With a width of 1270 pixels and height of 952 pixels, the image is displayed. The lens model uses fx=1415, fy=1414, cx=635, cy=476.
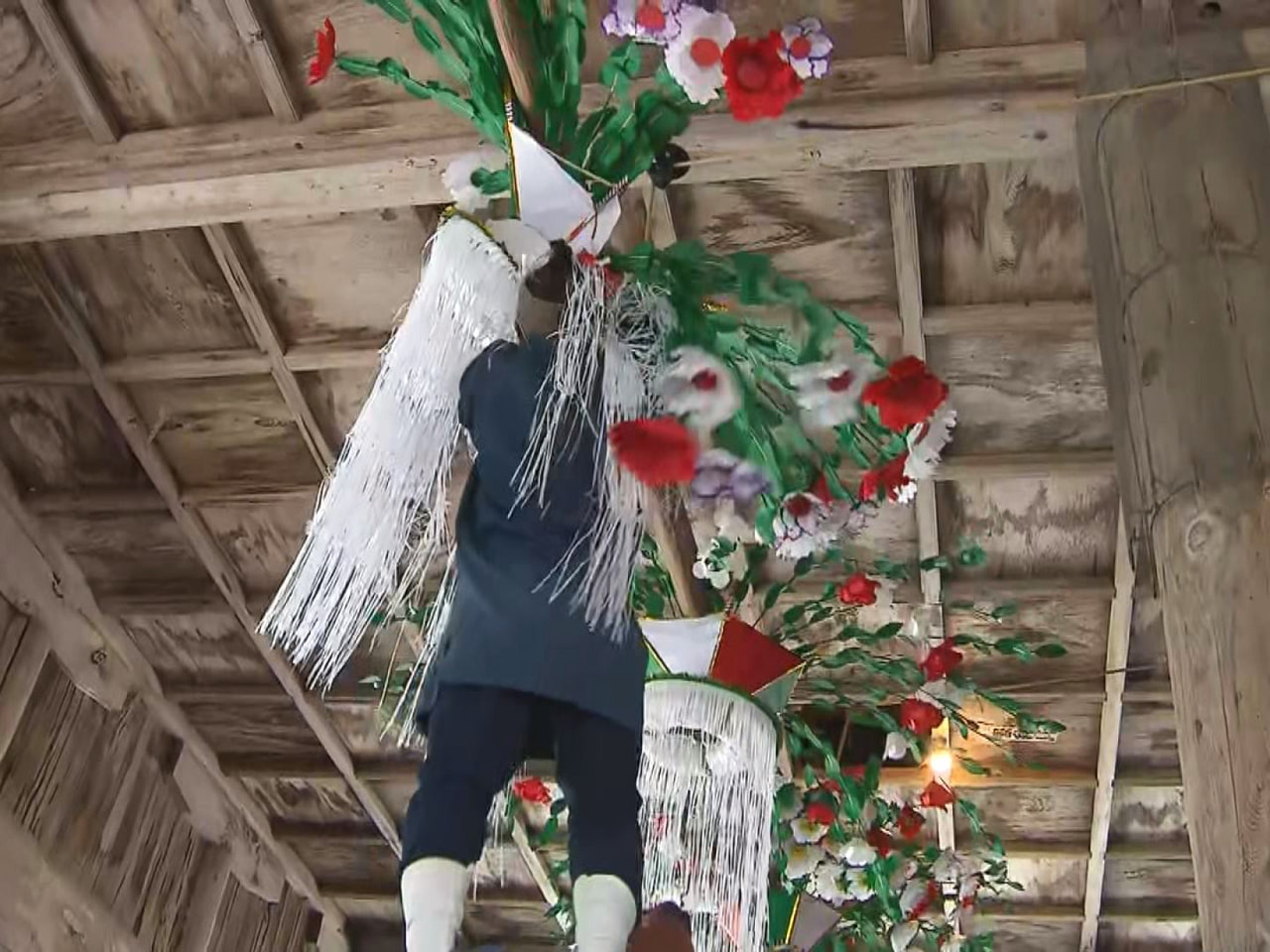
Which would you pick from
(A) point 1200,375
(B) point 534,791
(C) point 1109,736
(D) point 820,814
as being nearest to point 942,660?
(D) point 820,814

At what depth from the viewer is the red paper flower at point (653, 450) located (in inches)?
62.8

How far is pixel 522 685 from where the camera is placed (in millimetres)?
1546

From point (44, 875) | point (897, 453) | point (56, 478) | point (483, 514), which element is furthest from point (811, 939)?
point (56, 478)

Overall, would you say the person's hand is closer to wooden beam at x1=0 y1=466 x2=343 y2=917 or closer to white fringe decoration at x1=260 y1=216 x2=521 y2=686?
white fringe decoration at x1=260 y1=216 x2=521 y2=686

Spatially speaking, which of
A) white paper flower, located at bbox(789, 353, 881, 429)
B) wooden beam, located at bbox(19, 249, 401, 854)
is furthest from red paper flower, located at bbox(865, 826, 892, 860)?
white paper flower, located at bbox(789, 353, 881, 429)

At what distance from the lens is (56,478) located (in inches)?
149

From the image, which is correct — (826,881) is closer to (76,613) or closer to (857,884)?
(857,884)

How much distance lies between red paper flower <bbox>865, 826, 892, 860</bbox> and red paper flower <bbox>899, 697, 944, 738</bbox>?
40 cm

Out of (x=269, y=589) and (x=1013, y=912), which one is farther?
(x=1013, y=912)

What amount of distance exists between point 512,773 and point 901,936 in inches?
86.5

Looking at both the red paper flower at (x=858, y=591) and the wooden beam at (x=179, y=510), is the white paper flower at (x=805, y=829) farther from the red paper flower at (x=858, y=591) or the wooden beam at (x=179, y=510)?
the wooden beam at (x=179, y=510)

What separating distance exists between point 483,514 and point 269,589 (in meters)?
2.38

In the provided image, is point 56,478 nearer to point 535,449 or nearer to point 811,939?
point 811,939

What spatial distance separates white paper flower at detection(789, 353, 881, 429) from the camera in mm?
1885
